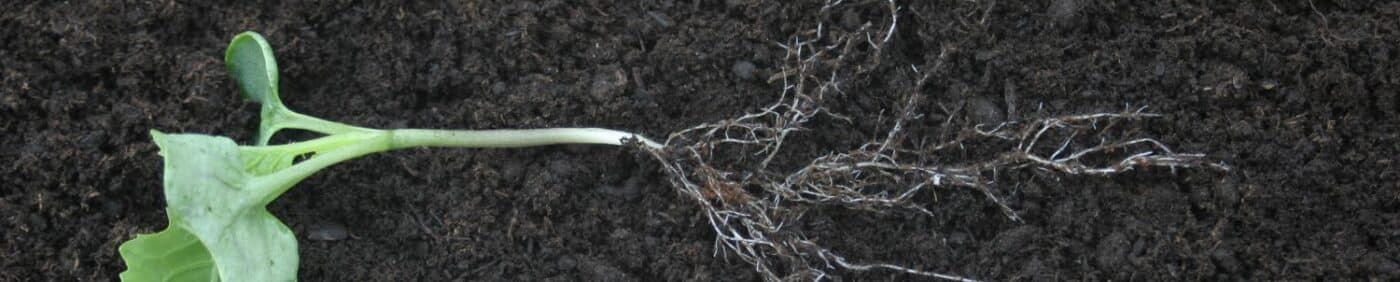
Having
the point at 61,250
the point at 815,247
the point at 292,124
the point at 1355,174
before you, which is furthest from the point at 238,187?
the point at 1355,174

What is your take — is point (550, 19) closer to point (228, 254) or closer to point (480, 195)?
point (480, 195)

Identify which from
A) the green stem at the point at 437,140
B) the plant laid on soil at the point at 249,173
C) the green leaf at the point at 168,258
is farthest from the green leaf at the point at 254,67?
the green leaf at the point at 168,258

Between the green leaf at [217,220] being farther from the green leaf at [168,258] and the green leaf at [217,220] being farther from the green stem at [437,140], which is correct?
the green stem at [437,140]

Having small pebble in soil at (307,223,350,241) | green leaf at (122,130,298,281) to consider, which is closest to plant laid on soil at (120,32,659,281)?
green leaf at (122,130,298,281)

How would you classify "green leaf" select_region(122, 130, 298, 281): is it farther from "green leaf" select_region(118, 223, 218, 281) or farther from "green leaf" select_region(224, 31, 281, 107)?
"green leaf" select_region(224, 31, 281, 107)

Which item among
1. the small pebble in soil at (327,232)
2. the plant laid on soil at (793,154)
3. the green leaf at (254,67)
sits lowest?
the small pebble in soil at (327,232)

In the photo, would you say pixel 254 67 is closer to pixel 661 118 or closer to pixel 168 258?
pixel 168 258
